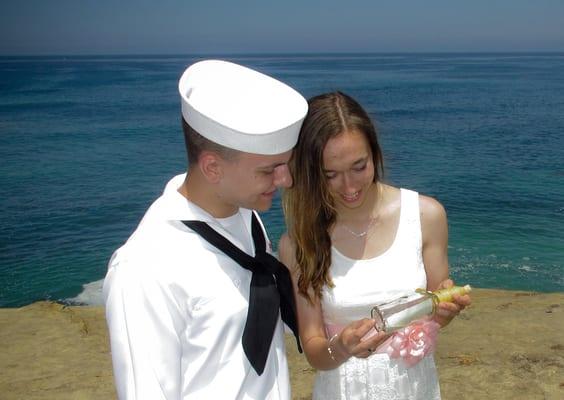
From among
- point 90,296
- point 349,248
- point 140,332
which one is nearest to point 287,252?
point 349,248

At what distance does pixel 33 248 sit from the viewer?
16.5 meters

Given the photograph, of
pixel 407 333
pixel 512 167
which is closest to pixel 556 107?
pixel 512 167

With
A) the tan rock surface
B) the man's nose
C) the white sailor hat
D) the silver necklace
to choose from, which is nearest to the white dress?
the silver necklace

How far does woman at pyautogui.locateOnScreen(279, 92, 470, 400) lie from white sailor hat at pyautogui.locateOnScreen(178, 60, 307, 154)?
22.9 inches

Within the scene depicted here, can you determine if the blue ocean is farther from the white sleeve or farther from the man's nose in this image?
the white sleeve

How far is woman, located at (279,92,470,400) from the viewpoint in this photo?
9.88 feet

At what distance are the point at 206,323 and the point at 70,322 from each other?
794cm

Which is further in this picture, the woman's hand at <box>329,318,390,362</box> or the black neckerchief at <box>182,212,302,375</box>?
the woman's hand at <box>329,318,390,362</box>

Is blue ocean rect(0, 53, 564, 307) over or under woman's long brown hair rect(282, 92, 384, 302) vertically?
under

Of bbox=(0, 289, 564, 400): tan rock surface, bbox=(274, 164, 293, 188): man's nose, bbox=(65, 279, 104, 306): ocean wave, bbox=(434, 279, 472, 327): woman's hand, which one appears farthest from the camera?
bbox=(65, 279, 104, 306): ocean wave

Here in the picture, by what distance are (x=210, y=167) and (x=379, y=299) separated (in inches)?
44.3

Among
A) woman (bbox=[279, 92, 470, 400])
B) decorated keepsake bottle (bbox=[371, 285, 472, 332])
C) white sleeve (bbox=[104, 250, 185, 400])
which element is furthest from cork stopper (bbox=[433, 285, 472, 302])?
white sleeve (bbox=[104, 250, 185, 400])

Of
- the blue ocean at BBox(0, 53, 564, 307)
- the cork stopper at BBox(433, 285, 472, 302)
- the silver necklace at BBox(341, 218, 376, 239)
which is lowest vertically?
the blue ocean at BBox(0, 53, 564, 307)

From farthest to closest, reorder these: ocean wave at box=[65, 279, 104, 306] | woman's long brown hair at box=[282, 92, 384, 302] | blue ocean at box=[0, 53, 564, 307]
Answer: blue ocean at box=[0, 53, 564, 307]
ocean wave at box=[65, 279, 104, 306]
woman's long brown hair at box=[282, 92, 384, 302]
